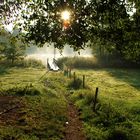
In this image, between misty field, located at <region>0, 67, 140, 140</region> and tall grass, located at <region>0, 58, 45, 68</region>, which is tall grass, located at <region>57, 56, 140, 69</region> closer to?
tall grass, located at <region>0, 58, 45, 68</region>

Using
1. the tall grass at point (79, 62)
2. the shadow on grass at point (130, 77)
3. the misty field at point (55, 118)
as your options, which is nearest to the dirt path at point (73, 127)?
the misty field at point (55, 118)

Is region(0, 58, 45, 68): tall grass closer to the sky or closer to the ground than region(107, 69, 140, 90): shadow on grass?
closer to the sky

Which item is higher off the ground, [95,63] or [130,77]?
[95,63]

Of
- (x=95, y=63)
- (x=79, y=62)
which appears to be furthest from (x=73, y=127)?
(x=95, y=63)

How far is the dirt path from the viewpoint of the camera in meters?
18.4

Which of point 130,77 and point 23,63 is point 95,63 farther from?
point 130,77

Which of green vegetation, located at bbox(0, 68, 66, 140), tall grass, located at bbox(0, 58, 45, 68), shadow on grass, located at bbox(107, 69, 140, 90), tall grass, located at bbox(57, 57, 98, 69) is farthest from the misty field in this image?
tall grass, located at bbox(57, 57, 98, 69)

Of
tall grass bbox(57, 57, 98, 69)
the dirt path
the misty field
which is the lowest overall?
the dirt path

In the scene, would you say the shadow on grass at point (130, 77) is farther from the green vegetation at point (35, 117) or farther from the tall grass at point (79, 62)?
the green vegetation at point (35, 117)

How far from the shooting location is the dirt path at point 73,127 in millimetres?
18408

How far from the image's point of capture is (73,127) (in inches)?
797

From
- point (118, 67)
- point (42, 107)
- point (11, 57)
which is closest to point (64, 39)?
point (42, 107)

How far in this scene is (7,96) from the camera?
28.7 meters

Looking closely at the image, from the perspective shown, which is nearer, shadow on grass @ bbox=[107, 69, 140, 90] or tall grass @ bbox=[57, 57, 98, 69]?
shadow on grass @ bbox=[107, 69, 140, 90]
